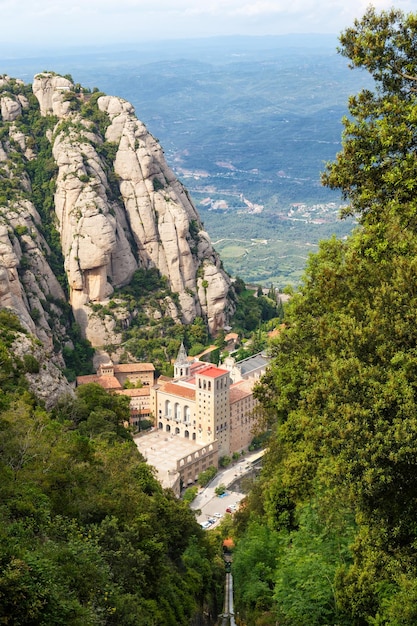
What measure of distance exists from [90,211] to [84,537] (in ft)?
215

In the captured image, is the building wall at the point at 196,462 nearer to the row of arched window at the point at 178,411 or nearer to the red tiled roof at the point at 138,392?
the row of arched window at the point at 178,411

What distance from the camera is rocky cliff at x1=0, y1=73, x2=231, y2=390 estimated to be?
8206cm

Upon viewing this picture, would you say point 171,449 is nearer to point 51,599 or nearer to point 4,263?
point 4,263

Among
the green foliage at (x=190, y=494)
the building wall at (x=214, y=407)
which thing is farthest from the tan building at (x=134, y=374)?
the green foliage at (x=190, y=494)

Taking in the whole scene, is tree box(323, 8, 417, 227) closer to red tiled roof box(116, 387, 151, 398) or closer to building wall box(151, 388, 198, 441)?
building wall box(151, 388, 198, 441)

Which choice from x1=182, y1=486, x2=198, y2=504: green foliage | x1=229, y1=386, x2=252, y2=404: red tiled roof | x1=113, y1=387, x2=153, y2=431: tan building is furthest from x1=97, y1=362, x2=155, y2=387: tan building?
x1=182, y1=486, x2=198, y2=504: green foliage

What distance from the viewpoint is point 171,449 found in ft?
224

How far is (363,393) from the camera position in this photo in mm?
16344

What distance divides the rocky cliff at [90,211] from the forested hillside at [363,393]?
5630 centimetres

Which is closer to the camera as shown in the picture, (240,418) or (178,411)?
(178,411)

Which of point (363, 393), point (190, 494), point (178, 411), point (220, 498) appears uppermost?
point (363, 393)

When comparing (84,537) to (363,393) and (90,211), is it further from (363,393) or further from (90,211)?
(90,211)

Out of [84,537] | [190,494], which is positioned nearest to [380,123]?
[84,537]

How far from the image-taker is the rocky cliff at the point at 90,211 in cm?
8206
